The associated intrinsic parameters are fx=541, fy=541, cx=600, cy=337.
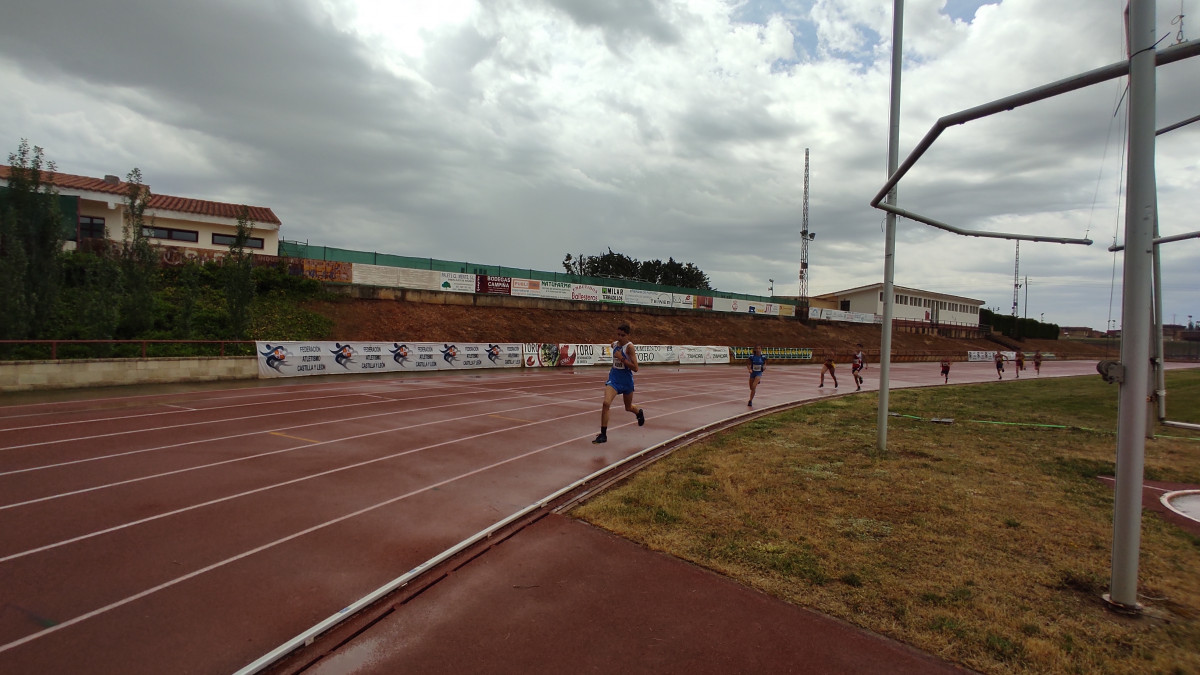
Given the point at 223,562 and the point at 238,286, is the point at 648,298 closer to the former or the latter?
the point at 238,286

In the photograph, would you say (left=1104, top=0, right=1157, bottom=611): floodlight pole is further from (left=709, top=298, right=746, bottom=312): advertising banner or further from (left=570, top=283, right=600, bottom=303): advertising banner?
(left=709, top=298, right=746, bottom=312): advertising banner

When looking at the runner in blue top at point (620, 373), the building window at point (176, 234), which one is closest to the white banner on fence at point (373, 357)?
the runner in blue top at point (620, 373)

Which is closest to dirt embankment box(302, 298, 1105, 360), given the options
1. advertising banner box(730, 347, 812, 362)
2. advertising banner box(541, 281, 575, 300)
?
advertising banner box(541, 281, 575, 300)

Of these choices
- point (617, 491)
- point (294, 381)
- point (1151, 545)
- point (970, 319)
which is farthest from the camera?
point (970, 319)

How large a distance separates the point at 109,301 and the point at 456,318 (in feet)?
62.9

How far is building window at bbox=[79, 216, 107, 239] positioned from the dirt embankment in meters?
11.6

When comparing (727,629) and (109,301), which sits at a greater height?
(109,301)

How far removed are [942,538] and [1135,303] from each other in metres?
2.58

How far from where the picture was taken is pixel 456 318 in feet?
116

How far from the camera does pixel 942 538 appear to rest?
518 centimetres

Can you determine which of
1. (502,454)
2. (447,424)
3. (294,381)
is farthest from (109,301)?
(502,454)

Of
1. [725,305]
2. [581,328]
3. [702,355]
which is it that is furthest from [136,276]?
[725,305]

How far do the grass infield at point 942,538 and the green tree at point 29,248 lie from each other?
19.2 m

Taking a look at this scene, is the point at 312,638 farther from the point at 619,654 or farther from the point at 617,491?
the point at 617,491
